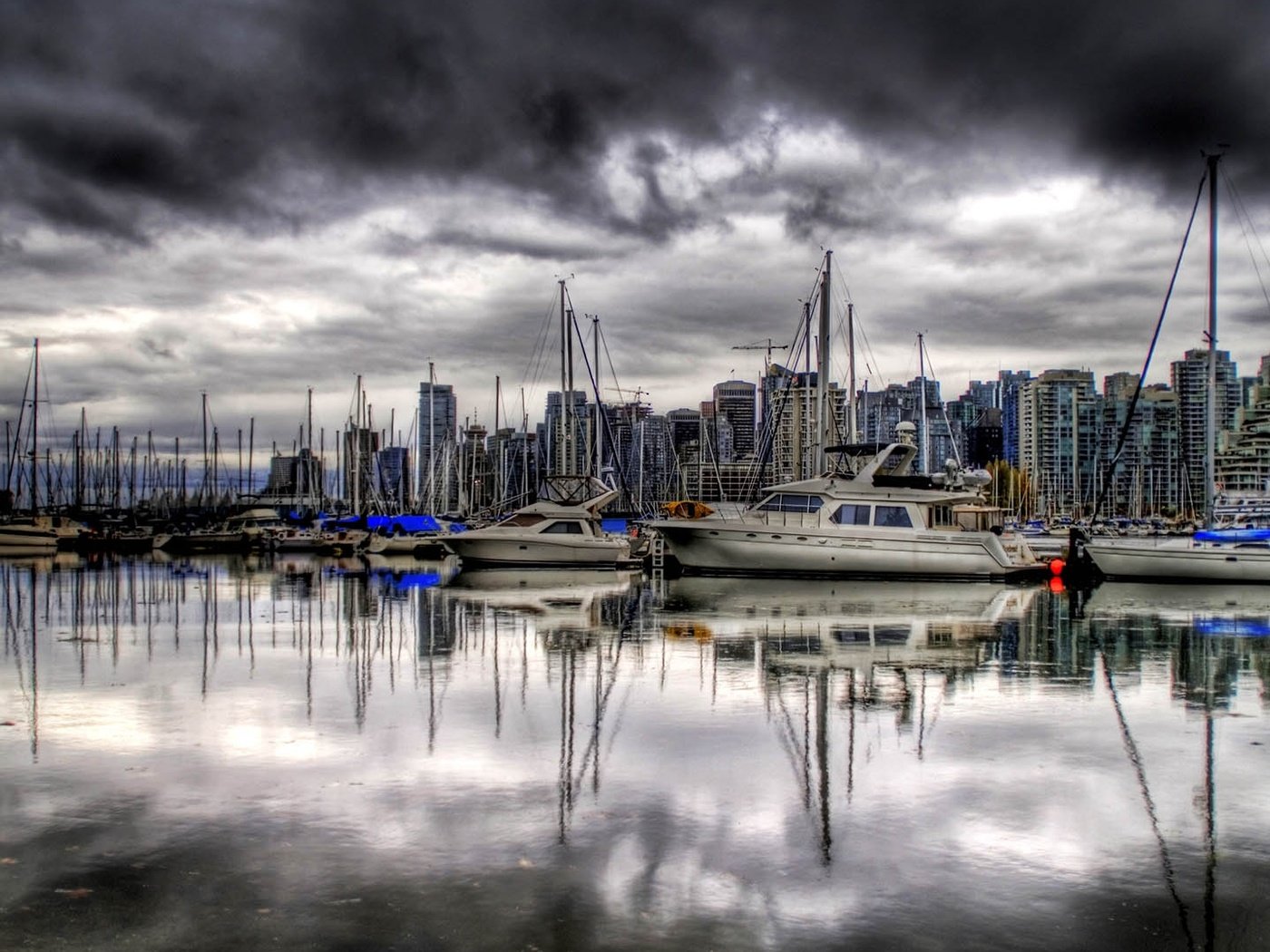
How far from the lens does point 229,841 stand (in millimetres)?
7781

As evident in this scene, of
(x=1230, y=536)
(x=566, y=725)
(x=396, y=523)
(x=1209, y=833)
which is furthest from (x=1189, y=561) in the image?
(x=396, y=523)

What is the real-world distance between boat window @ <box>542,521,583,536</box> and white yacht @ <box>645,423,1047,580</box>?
5444mm

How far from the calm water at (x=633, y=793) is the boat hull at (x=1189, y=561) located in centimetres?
1820

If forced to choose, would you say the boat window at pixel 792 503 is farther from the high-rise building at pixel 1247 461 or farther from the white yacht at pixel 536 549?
the high-rise building at pixel 1247 461

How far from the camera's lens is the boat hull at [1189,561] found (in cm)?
3600

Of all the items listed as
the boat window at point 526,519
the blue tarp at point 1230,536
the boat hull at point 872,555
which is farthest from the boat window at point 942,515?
the boat window at point 526,519

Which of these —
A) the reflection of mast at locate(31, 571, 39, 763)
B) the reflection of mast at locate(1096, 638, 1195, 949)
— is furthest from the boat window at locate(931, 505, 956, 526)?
the reflection of mast at locate(31, 571, 39, 763)

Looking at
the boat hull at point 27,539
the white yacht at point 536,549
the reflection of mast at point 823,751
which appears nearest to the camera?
the reflection of mast at point 823,751

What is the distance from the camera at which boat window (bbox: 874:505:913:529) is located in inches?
1491

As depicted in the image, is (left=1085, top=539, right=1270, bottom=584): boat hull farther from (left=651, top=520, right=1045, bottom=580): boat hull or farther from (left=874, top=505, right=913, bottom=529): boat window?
(left=874, top=505, right=913, bottom=529): boat window

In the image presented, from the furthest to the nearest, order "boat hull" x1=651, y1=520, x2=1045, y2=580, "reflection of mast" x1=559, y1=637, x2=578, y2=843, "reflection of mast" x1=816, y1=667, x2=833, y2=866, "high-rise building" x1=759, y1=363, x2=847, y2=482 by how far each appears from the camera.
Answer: "high-rise building" x1=759, y1=363, x2=847, y2=482, "boat hull" x1=651, y1=520, x2=1045, y2=580, "reflection of mast" x1=559, y1=637, x2=578, y2=843, "reflection of mast" x1=816, y1=667, x2=833, y2=866

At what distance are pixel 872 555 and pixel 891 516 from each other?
1.56 metres

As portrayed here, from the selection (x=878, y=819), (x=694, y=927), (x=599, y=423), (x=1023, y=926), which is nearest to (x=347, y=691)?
(x=878, y=819)

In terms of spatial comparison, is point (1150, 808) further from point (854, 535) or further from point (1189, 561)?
point (1189, 561)
